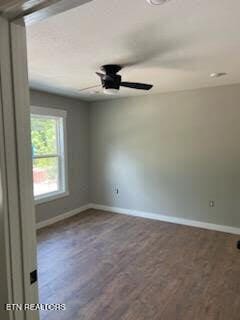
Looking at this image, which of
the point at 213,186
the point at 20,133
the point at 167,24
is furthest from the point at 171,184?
the point at 20,133

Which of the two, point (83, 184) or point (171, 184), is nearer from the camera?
point (171, 184)

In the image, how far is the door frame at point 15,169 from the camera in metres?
1.03

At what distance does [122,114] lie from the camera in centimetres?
514

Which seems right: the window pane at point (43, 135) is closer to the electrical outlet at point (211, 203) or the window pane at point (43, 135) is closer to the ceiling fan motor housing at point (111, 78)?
Answer: the ceiling fan motor housing at point (111, 78)

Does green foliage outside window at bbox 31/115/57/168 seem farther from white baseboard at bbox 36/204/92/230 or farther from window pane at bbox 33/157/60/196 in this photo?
white baseboard at bbox 36/204/92/230

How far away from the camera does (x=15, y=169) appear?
108 cm

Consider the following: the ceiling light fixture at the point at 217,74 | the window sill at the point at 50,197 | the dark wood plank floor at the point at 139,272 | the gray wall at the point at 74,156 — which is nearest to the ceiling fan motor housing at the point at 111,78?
the ceiling light fixture at the point at 217,74

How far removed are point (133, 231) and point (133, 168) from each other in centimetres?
134

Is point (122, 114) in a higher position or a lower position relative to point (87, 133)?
higher

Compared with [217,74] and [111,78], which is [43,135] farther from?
[217,74]

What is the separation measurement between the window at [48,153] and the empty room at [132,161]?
2cm

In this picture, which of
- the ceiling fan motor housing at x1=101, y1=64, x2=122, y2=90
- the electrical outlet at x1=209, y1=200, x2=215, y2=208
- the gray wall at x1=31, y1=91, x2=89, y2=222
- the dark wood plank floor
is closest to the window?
the gray wall at x1=31, y1=91, x2=89, y2=222

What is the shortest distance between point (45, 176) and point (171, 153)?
245 cm

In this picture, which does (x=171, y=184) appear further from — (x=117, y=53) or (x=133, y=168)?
(x=117, y=53)
